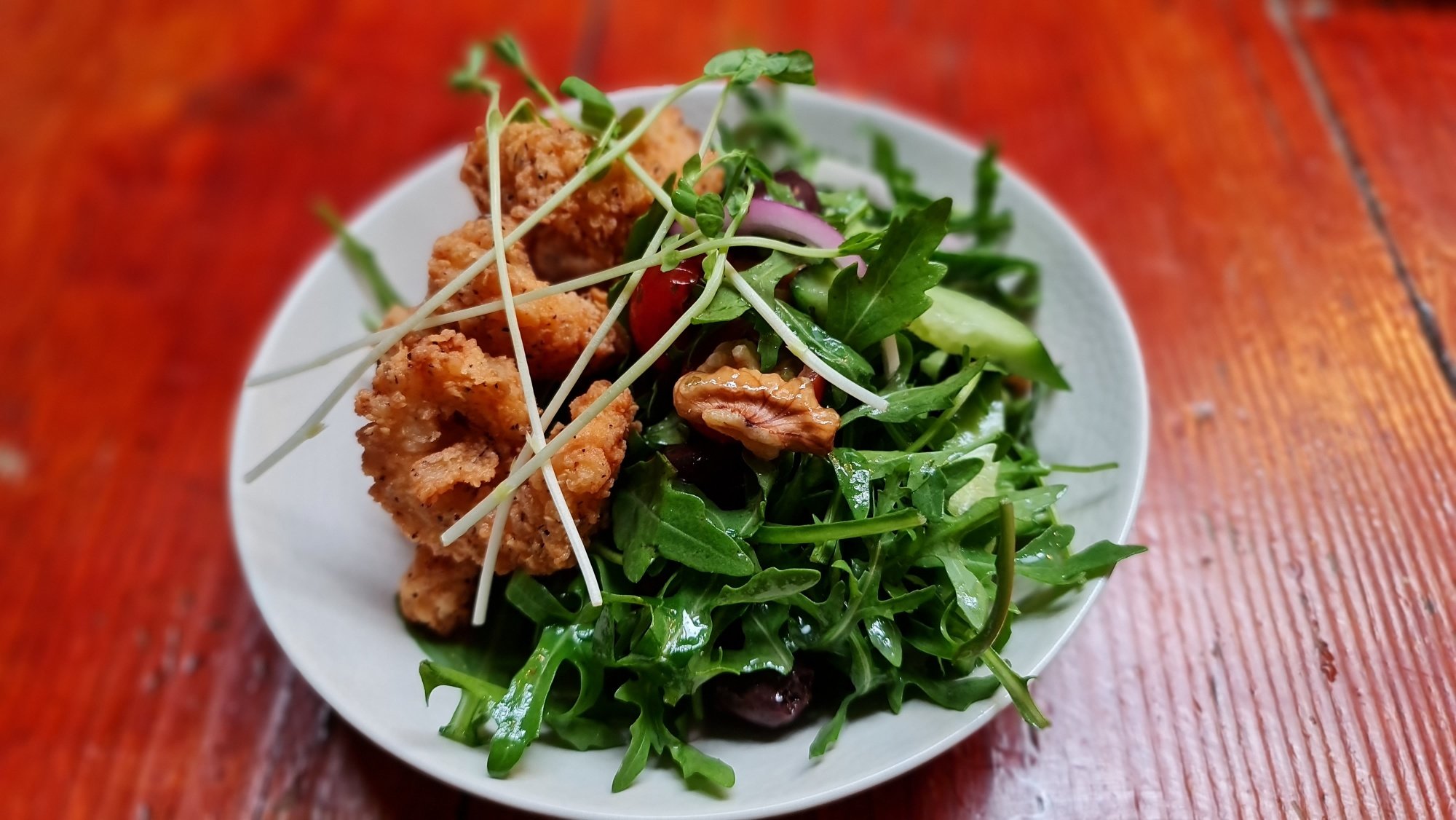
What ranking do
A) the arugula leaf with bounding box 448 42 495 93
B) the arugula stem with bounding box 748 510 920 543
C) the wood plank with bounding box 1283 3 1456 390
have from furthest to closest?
the wood plank with bounding box 1283 3 1456 390, the arugula leaf with bounding box 448 42 495 93, the arugula stem with bounding box 748 510 920 543

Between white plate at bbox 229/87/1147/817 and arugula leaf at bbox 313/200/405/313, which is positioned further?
arugula leaf at bbox 313/200/405/313

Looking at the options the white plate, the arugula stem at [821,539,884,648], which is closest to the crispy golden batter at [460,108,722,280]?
the white plate

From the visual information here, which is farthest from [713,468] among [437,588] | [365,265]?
[365,265]

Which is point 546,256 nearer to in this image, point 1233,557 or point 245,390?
point 245,390

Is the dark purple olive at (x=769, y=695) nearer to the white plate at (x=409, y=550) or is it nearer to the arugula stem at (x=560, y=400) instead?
the white plate at (x=409, y=550)

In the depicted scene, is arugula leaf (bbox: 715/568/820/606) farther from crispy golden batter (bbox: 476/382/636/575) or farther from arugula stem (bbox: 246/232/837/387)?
arugula stem (bbox: 246/232/837/387)

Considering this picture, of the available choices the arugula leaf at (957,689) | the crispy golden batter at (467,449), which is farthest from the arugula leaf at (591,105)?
the arugula leaf at (957,689)
